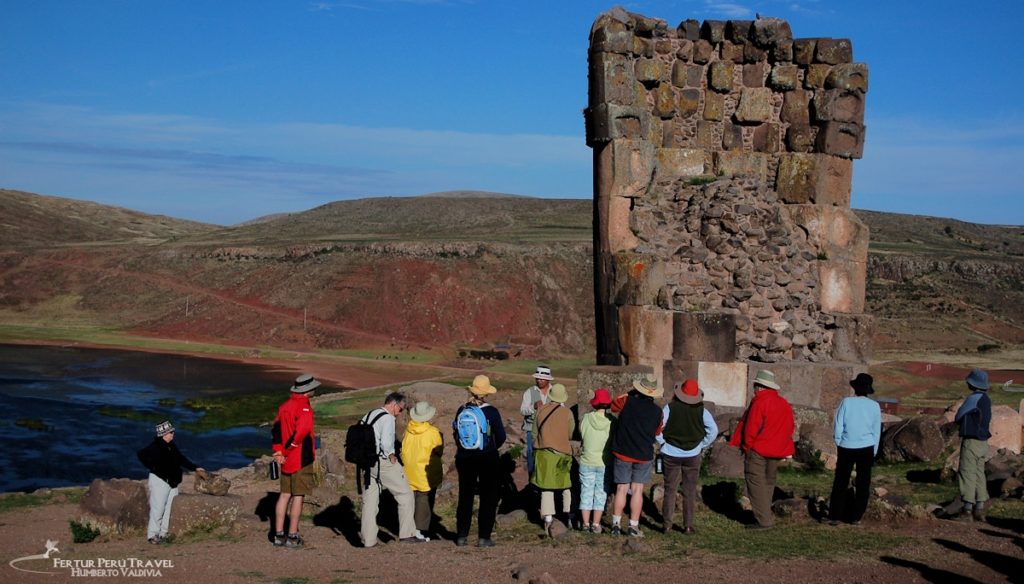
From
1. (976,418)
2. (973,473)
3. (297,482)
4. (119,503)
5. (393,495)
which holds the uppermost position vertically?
(976,418)

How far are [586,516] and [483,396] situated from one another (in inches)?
67.1

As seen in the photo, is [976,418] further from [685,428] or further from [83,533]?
[83,533]

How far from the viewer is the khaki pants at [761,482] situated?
10.7 m

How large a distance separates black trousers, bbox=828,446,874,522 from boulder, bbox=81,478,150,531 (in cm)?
784

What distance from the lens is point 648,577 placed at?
8898mm

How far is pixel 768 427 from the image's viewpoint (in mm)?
10664

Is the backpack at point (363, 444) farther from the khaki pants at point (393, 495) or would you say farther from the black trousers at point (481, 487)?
the black trousers at point (481, 487)

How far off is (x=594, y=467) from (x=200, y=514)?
15.4 ft

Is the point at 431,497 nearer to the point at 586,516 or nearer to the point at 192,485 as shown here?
the point at 586,516

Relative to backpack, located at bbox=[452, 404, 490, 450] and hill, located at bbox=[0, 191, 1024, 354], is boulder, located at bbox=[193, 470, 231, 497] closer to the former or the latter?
backpack, located at bbox=[452, 404, 490, 450]

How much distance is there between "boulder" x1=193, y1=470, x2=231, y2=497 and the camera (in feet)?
50.6

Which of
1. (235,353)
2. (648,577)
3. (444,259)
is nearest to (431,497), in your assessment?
(648,577)

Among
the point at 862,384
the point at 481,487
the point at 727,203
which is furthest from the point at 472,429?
the point at 727,203

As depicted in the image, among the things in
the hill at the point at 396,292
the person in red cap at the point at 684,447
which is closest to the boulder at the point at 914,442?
the person in red cap at the point at 684,447
